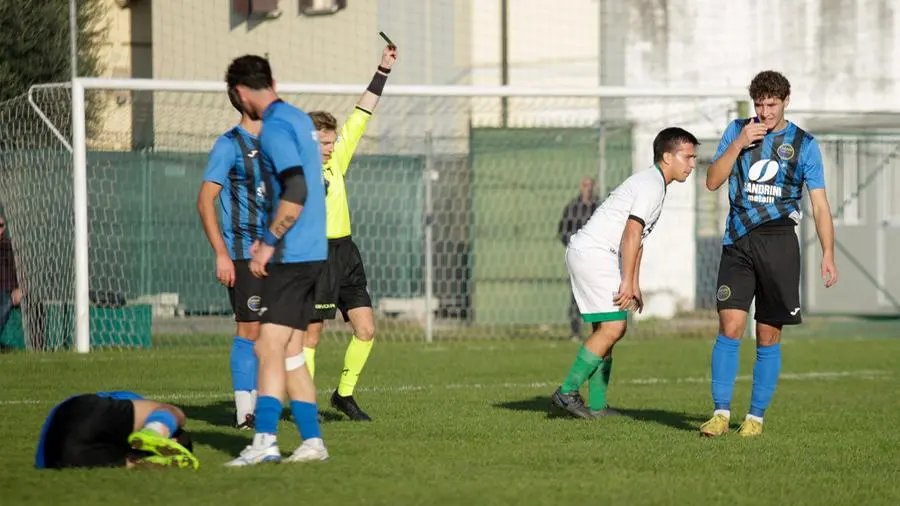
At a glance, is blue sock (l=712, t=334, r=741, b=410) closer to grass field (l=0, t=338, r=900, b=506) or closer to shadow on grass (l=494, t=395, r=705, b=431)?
grass field (l=0, t=338, r=900, b=506)

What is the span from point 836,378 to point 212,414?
21.3 ft

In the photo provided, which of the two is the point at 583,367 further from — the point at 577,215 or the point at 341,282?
the point at 577,215

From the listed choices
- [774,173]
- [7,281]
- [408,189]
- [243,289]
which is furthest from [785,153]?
[408,189]

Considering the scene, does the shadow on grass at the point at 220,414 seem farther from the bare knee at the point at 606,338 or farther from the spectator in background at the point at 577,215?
the spectator in background at the point at 577,215

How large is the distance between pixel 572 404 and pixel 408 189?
12663mm

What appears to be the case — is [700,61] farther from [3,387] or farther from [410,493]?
[410,493]

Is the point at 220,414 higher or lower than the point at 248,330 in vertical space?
lower

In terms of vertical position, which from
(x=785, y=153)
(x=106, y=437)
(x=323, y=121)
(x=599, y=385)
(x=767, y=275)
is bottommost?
(x=599, y=385)

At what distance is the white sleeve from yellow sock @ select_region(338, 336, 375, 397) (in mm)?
1951

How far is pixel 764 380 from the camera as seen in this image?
9008 mm

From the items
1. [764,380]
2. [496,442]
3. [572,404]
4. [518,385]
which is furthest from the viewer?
[518,385]

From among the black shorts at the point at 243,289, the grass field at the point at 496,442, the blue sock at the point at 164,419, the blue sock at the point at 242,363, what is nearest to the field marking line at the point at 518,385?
the grass field at the point at 496,442

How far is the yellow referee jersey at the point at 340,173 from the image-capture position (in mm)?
9750

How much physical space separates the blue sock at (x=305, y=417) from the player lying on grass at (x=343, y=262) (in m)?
2.20
